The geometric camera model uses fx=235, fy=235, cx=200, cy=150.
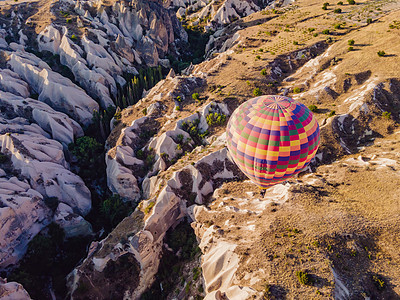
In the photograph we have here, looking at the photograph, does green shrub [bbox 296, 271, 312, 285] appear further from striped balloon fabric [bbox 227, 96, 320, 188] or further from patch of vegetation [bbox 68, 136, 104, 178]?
patch of vegetation [bbox 68, 136, 104, 178]

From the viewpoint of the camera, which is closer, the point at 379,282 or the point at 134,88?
the point at 379,282

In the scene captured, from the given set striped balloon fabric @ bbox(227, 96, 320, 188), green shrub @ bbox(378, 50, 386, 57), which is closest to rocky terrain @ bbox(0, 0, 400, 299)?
green shrub @ bbox(378, 50, 386, 57)

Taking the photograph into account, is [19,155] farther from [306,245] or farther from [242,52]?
[242,52]

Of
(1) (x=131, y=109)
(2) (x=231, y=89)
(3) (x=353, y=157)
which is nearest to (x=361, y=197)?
(3) (x=353, y=157)

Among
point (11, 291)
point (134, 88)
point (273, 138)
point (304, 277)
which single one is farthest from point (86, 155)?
point (304, 277)

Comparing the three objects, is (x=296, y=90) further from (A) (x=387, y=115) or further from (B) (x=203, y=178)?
(B) (x=203, y=178)

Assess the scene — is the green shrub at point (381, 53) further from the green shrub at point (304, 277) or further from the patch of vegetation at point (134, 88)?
the patch of vegetation at point (134, 88)
